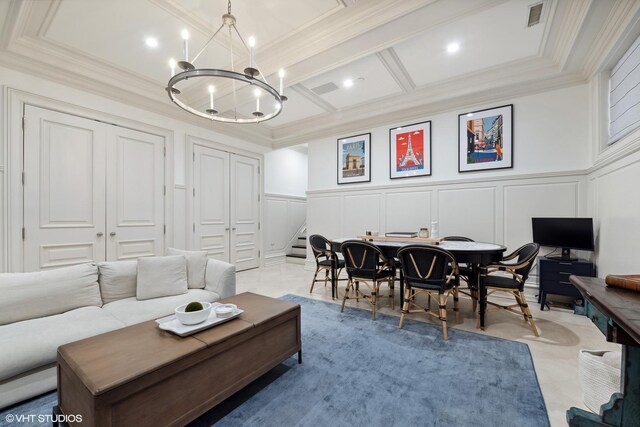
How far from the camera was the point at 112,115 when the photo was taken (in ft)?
13.0

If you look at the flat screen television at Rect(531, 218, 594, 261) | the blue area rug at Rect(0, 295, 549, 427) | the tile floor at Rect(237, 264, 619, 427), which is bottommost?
the blue area rug at Rect(0, 295, 549, 427)

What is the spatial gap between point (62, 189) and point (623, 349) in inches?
205

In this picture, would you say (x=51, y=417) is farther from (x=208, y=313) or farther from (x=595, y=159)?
(x=595, y=159)

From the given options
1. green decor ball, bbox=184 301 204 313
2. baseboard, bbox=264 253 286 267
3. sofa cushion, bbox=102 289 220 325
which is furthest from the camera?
baseboard, bbox=264 253 286 267

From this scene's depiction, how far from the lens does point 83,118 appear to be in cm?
371

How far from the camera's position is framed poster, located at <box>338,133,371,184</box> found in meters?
5.31

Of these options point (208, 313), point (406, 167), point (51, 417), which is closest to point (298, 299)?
point (208, 313)

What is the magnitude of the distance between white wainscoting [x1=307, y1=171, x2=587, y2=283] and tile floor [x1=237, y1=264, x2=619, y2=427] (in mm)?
939

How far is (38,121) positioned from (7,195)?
971 millimetres

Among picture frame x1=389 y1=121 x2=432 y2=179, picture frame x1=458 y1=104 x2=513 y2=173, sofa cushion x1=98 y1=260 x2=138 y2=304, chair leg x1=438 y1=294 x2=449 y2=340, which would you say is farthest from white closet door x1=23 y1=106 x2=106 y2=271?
picture frame x1=458 y1=104 x2=513 y2=173

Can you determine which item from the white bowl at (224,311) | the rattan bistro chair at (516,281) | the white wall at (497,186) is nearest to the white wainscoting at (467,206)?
the white wall at (497,186)

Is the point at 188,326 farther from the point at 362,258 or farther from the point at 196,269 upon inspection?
the point at 362,258

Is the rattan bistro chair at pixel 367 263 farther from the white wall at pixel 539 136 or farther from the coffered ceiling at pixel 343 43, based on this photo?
the coffered ceiling at pixel 343 43

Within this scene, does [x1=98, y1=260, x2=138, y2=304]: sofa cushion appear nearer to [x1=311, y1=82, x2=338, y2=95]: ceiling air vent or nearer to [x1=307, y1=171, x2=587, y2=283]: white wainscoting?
[x1=311, y1=82, x2=338, y2=95]: ceiling air vent
